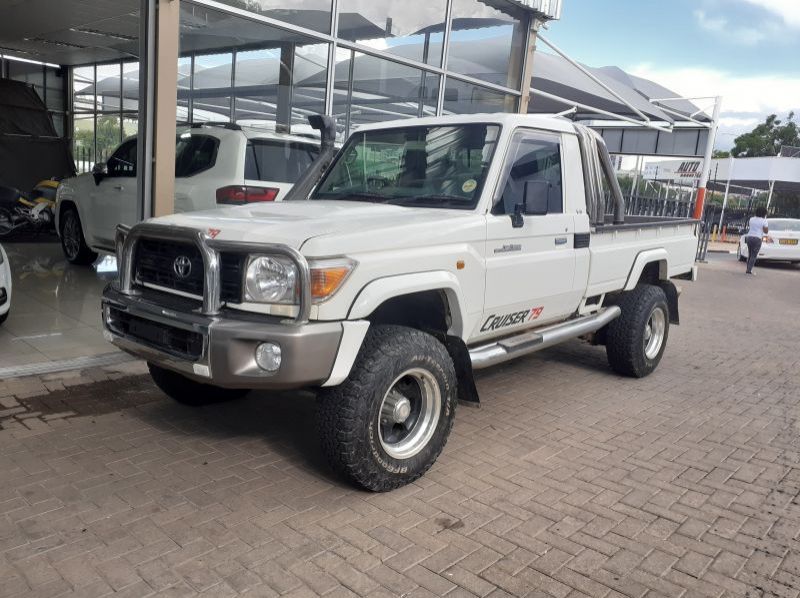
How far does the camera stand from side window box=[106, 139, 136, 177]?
859cm

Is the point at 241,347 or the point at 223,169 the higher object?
the point at 223,169

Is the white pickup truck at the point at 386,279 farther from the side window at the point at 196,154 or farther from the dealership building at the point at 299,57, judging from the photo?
the side window at the point at 196,154

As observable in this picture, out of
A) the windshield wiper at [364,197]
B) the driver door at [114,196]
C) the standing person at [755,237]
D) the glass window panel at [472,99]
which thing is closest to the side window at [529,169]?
the windshield wiper at [364,197]

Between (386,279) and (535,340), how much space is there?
5.56 ft

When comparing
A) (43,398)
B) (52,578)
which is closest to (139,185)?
(43,398)

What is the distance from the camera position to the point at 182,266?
3.54 metres

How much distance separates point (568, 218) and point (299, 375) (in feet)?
8.69

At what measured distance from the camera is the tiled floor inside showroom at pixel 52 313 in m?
5.72

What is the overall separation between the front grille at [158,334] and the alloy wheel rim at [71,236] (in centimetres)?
678

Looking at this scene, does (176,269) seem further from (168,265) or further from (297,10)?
(297,10)

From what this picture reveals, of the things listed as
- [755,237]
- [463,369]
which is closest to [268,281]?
[463,369]

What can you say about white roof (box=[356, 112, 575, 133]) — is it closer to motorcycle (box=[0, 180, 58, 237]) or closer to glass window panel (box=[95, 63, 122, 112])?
motorcycle (box=[0, 180, 58, 237])

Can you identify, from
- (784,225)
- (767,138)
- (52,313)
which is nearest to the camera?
(52,313)

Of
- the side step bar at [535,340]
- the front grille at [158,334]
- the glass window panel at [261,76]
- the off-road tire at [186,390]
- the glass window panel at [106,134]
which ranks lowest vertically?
the off-road tire at [186,390]
